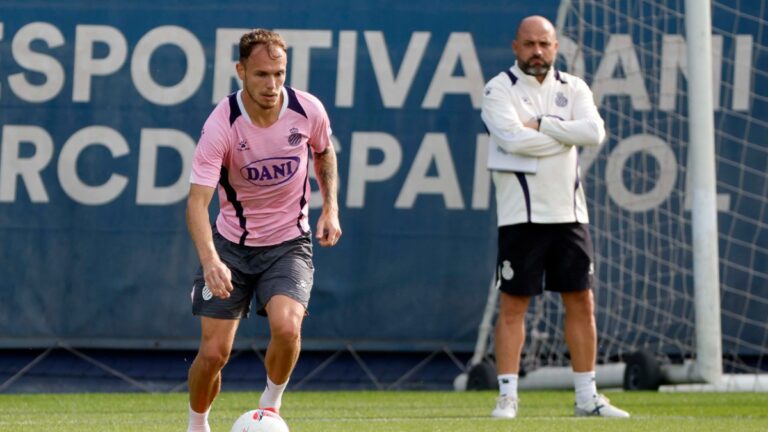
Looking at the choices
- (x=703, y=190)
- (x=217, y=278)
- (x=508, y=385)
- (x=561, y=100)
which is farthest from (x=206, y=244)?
(x=703, y=190)

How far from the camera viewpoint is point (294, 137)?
6.13 meters

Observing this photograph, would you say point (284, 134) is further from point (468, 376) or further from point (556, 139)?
point (468, 376)

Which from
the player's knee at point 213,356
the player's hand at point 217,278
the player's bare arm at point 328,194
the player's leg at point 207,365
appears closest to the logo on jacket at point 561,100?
the player's bare arm at point 328,194

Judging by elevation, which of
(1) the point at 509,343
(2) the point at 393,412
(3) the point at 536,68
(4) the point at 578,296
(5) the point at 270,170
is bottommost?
(2) the point at 393,412

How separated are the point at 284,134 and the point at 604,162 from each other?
14.0 ft

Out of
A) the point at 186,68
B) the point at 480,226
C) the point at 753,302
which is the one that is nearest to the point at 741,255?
the point at 753,302

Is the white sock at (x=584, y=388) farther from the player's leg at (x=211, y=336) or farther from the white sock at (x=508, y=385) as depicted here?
the player's leg at (x=211, y=336)

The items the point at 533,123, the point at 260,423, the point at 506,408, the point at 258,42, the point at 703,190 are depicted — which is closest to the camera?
the point at 260,423

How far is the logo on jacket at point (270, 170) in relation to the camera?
6.10m

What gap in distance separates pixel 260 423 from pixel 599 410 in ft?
8.00

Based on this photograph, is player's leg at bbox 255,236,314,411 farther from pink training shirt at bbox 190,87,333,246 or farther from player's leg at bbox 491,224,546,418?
player's leg at bbox 491,224,546,418

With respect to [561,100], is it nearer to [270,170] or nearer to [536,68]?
[536,68]

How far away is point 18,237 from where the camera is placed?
982 cm

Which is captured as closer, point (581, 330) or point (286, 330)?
point (286, 330)
